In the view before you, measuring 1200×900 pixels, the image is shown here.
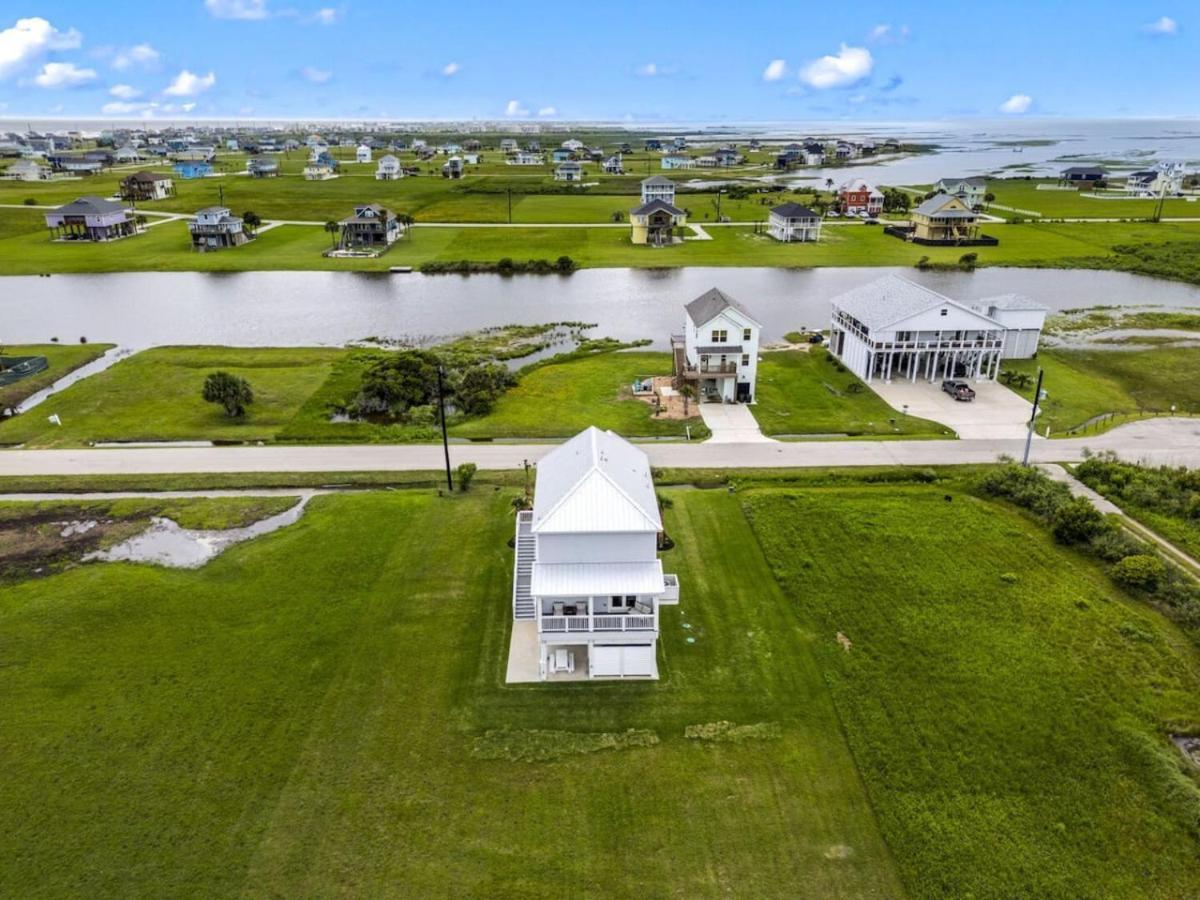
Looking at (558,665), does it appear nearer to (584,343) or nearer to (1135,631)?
(1135,631)

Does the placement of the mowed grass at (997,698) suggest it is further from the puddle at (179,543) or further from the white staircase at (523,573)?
the puddle at (179,543)

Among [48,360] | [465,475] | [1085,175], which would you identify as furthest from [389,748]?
[1085,175]

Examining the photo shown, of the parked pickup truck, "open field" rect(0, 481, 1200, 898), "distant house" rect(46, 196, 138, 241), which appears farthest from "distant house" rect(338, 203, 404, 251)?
"open field" rect(0, 481, 1200, 898)

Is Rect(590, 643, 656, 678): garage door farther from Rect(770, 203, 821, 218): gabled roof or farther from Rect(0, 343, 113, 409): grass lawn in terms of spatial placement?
Result: Rect(770, 203, 821, 218): gabled roof

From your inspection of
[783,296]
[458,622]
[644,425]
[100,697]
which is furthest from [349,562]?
[783,296]

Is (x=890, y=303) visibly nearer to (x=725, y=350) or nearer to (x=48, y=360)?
(x=725, y=350)

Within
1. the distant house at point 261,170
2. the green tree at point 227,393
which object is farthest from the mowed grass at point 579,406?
the distant house at point 261,170
